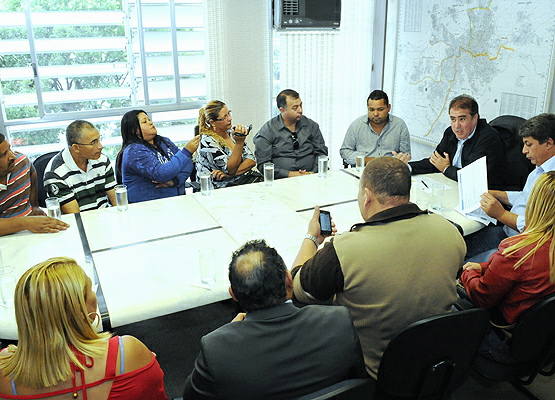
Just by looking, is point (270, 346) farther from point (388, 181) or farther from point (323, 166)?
point (323, 166)

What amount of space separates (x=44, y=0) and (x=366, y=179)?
12.5 feet

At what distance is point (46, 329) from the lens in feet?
4.36

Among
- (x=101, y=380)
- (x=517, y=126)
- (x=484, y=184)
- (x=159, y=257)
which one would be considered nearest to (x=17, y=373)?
(x=101, y=380)

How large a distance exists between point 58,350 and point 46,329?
66 mm

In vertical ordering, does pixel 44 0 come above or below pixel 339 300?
above

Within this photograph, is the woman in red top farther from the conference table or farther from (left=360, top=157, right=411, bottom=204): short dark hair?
the conference table

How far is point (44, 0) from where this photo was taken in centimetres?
431

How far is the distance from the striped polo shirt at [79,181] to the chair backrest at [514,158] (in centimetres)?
281

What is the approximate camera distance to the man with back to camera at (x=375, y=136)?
4.21 m

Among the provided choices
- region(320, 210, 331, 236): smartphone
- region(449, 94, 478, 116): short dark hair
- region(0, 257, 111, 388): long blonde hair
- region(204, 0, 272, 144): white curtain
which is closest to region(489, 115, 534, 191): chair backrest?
region(449, 94, 478, 116): short dark hair

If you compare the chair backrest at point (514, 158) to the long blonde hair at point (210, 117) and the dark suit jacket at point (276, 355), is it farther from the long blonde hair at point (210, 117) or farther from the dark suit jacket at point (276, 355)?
the dark suit jacket at point (276, 355)

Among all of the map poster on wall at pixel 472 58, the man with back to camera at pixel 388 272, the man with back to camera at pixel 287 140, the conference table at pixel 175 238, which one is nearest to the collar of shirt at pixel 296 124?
the man with back to camera at pixel 287 140

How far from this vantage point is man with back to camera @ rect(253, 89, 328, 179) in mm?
4082

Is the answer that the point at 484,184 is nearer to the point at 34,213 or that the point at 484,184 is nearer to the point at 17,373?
the point at 17,373
